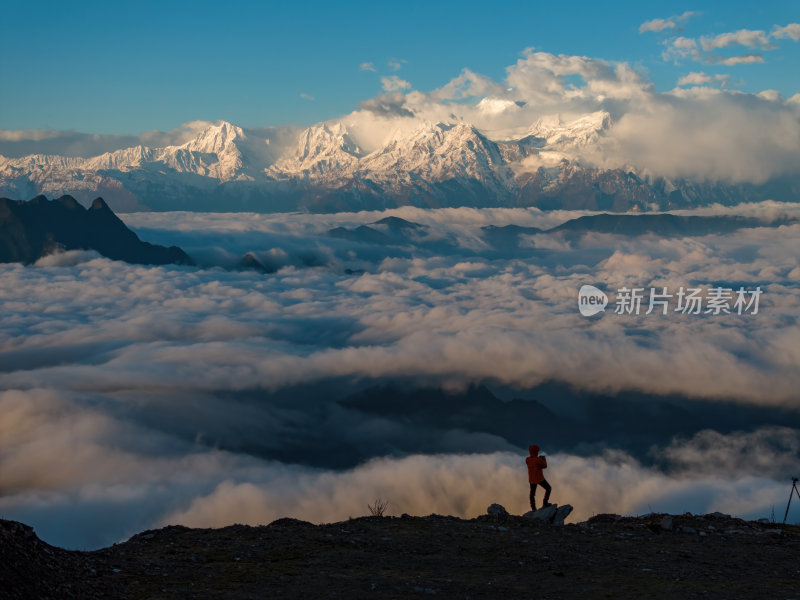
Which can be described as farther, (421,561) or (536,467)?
(536,467)

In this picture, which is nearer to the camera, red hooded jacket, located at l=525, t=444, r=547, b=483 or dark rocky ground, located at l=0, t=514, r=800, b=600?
dark rocky ground, located at l=0, t=514, r=800, b=600

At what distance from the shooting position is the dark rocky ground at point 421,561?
19281mm

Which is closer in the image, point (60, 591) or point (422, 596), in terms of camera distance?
point (60, 591)

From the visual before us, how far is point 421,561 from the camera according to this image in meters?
23.0

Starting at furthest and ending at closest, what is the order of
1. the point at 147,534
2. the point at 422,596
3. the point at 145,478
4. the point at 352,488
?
the point at 145,478
the point at 352,488
the point at 147,534
the point at 422,596

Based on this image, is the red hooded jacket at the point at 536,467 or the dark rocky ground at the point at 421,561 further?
the red hooded jacket at the point at 536,467

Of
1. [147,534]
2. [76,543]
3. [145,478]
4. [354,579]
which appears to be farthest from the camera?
[145,478]

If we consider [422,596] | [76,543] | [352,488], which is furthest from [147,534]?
[352,488]

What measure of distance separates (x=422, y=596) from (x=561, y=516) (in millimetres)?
11811

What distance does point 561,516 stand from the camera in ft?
96.6

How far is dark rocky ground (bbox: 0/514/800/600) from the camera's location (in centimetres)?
1928

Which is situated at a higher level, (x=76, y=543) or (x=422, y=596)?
(x=422, y=596)

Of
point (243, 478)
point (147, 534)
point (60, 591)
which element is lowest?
point (243, 478)

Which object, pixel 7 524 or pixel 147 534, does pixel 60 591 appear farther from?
pixel 147 534
